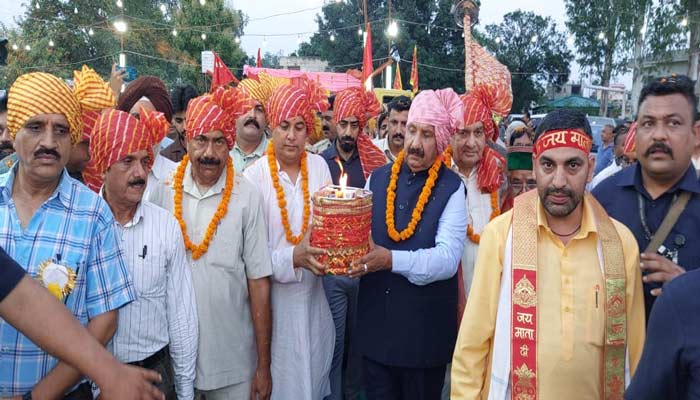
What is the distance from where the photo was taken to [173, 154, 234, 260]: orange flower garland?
2.90 metres

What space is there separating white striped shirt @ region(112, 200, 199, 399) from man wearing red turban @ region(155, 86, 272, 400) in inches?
8.1

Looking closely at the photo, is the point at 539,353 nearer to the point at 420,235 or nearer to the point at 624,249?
the point at 624,249

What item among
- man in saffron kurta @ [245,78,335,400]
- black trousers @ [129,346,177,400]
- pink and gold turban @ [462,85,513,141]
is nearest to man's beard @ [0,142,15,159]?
man in saffron kurta @ [245,78,335,400]

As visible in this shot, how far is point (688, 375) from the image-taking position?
4.30 ft

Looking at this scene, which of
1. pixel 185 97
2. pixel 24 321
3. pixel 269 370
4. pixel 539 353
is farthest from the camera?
pixel 185 97

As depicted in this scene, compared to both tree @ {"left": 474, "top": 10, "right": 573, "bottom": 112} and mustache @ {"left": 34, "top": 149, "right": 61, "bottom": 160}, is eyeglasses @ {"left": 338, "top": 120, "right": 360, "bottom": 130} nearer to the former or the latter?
mustache @ {"left": 34, "top": 149, "right": 61, "bottom": 160}

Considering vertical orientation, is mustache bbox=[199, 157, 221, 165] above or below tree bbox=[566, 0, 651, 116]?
below

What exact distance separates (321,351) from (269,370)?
44 cm

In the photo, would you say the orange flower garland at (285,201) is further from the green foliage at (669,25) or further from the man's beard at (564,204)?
the green foliage at (669,25)

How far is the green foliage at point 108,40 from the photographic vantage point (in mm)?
25406

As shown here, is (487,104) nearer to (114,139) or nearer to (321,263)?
(321,263)

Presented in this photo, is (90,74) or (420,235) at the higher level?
(90,74)

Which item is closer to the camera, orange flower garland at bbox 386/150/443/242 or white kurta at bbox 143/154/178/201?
orange flower garland at bbox 386/150/443/242

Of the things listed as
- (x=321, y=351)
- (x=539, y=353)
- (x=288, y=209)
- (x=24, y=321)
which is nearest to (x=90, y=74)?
(x=288, y=209)
